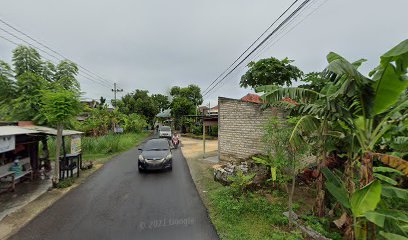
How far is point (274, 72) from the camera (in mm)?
11617

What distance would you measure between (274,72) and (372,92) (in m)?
7.87

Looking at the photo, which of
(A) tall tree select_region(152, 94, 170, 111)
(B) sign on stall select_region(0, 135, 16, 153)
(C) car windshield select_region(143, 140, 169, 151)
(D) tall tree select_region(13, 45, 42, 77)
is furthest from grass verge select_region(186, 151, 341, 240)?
(A) tall tree select_region(152, 94, 170, 111)

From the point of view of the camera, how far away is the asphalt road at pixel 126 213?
5.46 meters

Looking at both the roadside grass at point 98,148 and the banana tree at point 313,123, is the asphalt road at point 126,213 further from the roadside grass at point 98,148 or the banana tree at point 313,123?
the roadside grass at point 98,148

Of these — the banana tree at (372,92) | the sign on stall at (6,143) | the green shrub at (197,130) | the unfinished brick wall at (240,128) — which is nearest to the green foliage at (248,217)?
the banana tree at (372,92)

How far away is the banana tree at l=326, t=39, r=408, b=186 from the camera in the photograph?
11.8ft

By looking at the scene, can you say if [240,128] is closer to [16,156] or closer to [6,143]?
[6,143]

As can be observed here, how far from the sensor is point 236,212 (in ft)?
20.9

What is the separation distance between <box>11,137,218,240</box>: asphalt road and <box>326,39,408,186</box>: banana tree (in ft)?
12.6

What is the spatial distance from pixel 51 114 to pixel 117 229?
5212 millimetres

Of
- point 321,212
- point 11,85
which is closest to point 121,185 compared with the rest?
point 11,85

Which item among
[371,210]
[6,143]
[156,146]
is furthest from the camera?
[156,146]

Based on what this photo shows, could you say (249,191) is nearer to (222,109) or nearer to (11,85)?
(222,109)

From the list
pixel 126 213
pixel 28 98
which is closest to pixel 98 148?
pixel 28 98
